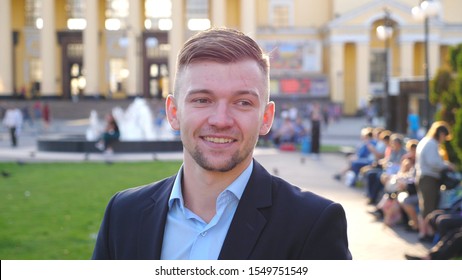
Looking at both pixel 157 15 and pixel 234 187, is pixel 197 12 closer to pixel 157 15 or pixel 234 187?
pixel 157 15

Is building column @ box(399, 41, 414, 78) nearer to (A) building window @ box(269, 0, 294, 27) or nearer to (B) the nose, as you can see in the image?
(A) building window @ box(269, 0, 294, 27)

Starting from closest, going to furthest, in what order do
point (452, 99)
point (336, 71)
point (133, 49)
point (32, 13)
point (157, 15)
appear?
1. point (452, 99)
2. point (133, 49)
3. point (336, 71)
4. point (157, 15)
5. point (32, 13)

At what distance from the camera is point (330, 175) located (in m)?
18.7

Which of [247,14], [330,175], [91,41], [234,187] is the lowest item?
[330,175]

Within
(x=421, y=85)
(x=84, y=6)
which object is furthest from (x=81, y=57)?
(x=421, y=85)

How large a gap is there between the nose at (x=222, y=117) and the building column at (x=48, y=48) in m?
56.0

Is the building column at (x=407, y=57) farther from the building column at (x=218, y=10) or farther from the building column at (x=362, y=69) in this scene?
the building column at (x=218, y=10)

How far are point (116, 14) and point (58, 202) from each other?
159 feet

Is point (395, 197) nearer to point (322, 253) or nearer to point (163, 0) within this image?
point (322, 253)

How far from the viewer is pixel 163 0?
60094mm

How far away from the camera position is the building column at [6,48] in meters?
56.9

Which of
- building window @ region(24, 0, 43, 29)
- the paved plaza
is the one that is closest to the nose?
the paved plaza

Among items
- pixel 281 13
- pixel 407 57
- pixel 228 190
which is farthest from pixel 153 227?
pixel 281 13
